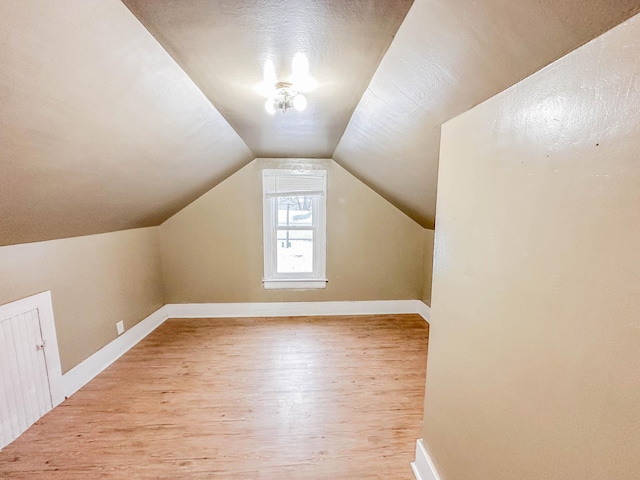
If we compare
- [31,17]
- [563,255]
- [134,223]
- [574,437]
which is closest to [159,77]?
[31,17]

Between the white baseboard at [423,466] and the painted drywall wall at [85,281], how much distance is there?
8.36 ft

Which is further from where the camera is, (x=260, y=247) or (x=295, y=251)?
(x=295, y=251)

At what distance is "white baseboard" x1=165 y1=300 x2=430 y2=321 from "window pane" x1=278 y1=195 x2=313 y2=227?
1066 mm

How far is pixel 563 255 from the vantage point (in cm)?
68

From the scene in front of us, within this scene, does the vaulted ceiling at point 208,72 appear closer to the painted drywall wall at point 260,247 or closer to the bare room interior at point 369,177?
the bare room interior at point 369,177

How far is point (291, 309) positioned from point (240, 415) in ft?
5.78

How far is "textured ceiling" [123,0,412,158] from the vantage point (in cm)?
85

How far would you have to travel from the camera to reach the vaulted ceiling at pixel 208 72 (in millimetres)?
735

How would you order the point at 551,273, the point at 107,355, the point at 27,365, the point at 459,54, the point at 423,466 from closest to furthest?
the point at 551,273 → the point at 459,54 → the point at 423,466 → the point at 27,365 → the point at 107,355

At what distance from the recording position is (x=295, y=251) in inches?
144

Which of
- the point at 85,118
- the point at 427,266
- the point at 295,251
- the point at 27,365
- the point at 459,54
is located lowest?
the point at 27,365

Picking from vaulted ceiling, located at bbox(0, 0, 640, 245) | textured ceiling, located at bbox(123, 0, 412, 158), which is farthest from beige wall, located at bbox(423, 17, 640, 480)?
textured ceiling, located at bbox(123, 0, 412, 158)

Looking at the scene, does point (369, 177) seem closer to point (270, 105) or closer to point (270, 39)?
point (270, 105)

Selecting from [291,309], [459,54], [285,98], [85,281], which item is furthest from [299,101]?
[291,309]
